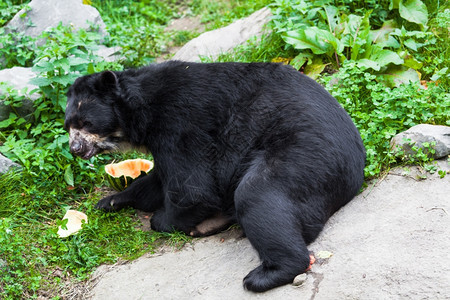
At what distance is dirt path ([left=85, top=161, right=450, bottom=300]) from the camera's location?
13.3 ft

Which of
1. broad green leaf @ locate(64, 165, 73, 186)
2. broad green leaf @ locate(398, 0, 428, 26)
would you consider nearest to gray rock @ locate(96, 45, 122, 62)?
broad green leaf @ locate(64, 165, 73, 186)

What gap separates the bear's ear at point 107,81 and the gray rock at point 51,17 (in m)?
3.18

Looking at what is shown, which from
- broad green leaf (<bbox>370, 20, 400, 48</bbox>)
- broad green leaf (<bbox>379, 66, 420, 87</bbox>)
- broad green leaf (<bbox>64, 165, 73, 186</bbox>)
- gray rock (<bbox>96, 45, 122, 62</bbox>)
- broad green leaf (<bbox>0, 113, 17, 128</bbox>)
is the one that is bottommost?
broad green leaf (<bbox>64, 165, 73, 186</bbox>)

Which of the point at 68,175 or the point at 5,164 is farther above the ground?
the point at 5,164

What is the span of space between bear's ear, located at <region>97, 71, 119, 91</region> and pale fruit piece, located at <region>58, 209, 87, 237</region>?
1354 mm

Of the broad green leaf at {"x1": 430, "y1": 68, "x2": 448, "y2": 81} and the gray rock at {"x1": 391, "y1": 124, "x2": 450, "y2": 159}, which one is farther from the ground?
the broad green leaf at {"x1": 430, "y1": 68, "x2": 448, "y2": 81}

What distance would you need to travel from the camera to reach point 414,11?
698 centimetres

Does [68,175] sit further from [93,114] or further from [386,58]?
[386,58]

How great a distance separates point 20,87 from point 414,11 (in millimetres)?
4924

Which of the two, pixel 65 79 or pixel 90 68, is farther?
pixel 90 68

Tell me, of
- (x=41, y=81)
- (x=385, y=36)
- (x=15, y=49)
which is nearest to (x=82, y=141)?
(x=41, y=81)

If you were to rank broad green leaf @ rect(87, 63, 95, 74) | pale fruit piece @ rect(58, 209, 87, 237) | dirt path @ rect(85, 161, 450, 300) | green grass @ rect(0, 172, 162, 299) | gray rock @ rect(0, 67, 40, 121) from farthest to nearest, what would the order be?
gray rock @ rect(0, 67, 40, 121), broad green leaf @ rect(87, 63, 95, 74), pale fruit piece @ rect(58, 209, 87, 237), green grass @ rect(0, 172, 162, 299), dirt path @ rect(85, 161, 450, 300)

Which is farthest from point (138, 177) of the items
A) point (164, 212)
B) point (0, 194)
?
point (0, 194)

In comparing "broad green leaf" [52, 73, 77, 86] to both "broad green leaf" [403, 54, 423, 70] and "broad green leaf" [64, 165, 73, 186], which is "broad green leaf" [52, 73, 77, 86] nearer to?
"broad green leaf" [64, 165, 73, 186]
